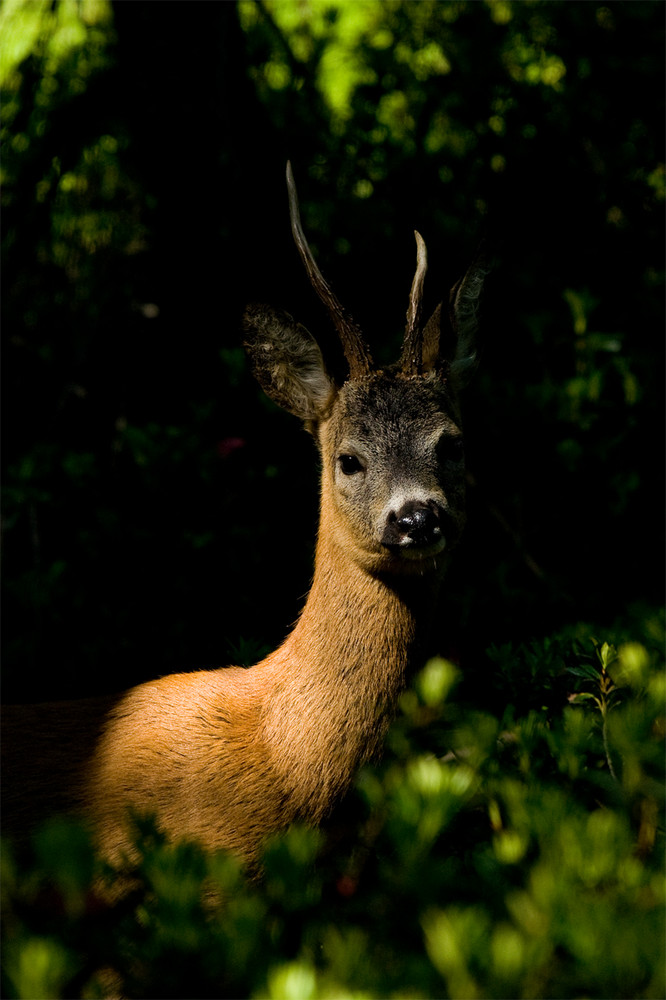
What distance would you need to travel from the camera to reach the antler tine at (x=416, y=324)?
287 cm

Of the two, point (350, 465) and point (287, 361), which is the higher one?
point (287, 361)

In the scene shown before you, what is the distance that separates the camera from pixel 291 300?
4.50m

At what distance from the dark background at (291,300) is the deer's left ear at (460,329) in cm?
91

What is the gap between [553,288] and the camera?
4535 mm

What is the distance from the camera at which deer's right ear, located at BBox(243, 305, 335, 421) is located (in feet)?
10.1

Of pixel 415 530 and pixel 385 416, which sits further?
pixel 385 416

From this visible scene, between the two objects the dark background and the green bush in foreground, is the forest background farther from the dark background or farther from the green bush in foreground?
the green bush in foreground

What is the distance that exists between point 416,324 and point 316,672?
110cm

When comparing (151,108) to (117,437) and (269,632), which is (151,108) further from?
(269,632)

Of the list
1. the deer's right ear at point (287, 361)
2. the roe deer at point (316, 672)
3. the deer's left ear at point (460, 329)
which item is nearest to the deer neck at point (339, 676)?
the roe deer at point (316, 672)

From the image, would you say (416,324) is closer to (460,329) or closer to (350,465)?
(460,329)

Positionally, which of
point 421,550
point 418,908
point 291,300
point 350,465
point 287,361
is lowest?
point 418,908

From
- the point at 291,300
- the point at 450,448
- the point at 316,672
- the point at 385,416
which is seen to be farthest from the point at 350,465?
the point at 291,300

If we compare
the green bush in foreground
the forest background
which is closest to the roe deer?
the green bush in foreground
